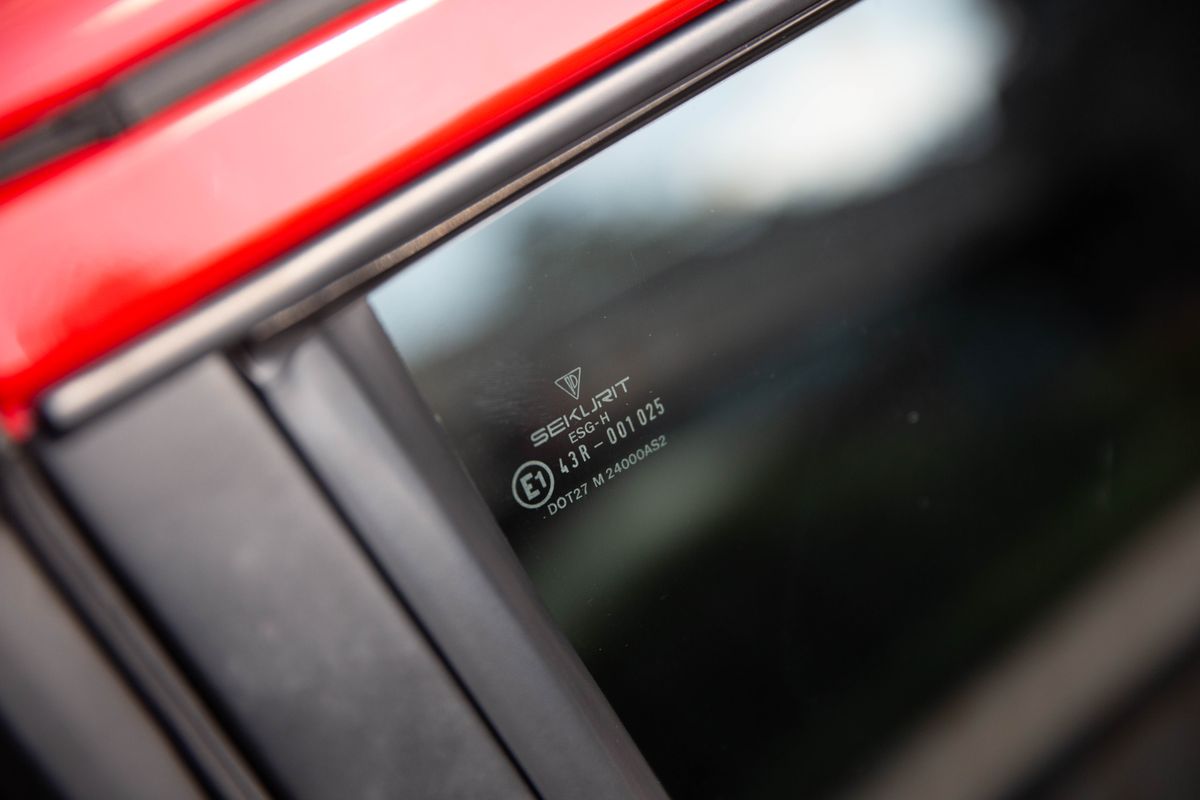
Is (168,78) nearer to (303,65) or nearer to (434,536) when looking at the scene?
(303,65)

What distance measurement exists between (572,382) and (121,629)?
0.30 m

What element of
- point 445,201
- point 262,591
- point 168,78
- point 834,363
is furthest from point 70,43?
point 834,363

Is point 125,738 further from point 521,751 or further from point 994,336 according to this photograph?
point 994,336

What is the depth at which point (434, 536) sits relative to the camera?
562mm

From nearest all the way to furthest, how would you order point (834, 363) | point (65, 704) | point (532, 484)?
point (65, 704)
point (532, 484)
point (834, 363)

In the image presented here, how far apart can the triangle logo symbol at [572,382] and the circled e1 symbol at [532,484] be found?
5cm

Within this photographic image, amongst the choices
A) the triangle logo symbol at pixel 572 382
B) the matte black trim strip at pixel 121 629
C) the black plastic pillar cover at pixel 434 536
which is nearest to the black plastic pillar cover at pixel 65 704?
the matte black trim strip at pixel 121 629

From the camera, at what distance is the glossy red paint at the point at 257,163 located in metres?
0.50

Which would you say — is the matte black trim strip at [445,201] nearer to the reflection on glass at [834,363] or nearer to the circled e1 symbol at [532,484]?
the reflection on glass at [834,363]

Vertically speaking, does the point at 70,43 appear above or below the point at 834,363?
above

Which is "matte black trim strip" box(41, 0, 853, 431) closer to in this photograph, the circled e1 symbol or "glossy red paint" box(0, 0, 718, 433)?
"glossy red paint" box(0, 0, 718, 433)

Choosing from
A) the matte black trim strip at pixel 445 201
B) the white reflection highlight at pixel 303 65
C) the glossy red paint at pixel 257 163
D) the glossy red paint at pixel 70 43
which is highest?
the glossy red paint at pixel 70 43

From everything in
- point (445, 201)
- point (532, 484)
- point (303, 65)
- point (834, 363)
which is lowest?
point (834, 363)

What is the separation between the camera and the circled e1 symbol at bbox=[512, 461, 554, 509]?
615 millimetres
